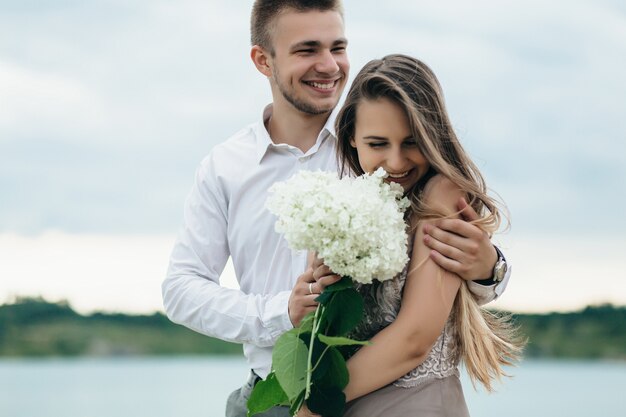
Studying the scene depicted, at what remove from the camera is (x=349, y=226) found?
11.3 ft

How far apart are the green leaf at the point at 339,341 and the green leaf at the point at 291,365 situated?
157 mm

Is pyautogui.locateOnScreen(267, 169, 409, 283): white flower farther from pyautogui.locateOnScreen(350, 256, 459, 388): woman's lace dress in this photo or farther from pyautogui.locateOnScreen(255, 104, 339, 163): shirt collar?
pyautogui.locateOnScreen(255, 104, 339, 163): shirt collar

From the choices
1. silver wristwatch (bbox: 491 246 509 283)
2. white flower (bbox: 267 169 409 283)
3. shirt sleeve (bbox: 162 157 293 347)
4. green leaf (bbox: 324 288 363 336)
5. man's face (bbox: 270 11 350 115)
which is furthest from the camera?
man's face (bbox: 270 11 350 115)

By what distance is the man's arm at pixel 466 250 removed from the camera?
3.62m

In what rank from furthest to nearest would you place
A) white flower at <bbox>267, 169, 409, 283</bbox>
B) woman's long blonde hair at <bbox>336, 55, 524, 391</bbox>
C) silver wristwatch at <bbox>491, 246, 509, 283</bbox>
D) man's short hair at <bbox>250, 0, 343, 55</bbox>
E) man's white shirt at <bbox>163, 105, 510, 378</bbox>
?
man's short hair at <bbox>250, 0, 343, 55</bbox> < man's white shirt at <bbox>163, 105, 510, 378</bbox> < silver wristwatch at <bbox>491, 246, 509, 283</bbox> < woman's long blonde hair at <bbox>336, 55, 524, 391</bbox> < white flower at <bbox>267, 169, 409, 283</bbox>

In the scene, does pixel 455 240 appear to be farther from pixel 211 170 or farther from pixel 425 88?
pixel 211 170

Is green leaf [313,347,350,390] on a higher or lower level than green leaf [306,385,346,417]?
higher

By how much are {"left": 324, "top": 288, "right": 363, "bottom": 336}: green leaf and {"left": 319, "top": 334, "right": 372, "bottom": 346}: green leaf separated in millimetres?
77

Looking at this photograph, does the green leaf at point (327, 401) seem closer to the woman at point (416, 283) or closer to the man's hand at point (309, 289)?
the woman at point (416, 283)

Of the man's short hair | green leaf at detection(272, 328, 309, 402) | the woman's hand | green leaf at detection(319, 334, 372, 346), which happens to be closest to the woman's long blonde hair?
the woman's hand

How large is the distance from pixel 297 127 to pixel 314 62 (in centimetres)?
38

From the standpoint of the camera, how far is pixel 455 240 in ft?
12.0

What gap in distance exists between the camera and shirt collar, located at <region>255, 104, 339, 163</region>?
4883 mm

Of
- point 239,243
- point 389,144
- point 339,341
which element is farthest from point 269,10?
point 339,341
